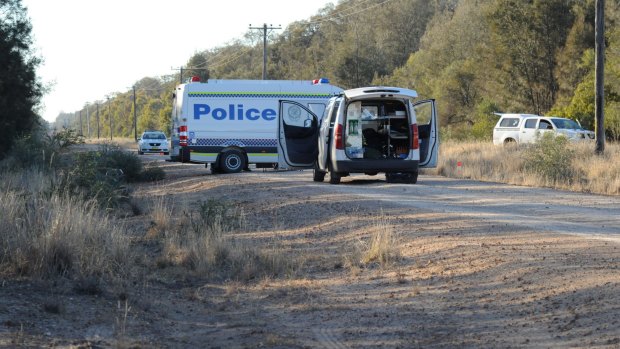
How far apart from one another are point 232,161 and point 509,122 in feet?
53.5

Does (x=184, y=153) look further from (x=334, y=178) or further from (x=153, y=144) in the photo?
(x=153, y=144)

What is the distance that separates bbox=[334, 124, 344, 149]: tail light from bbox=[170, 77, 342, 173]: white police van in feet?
26.7

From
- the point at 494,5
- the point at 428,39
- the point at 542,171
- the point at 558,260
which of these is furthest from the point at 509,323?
the point at 428,39

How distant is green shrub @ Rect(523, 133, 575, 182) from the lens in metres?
24.4

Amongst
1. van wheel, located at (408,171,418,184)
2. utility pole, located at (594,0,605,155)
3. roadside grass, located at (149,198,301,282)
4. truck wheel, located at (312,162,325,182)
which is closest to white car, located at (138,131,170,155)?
utility pole, located at (594,0,605,155)

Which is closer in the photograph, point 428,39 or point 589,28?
point 589,28

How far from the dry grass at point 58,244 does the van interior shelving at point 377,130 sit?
8311 mm

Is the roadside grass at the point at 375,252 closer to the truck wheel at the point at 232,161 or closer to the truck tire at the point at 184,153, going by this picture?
the truck tire at the point at 184,153

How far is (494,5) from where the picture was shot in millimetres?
54031

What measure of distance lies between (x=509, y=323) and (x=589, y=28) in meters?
44.8

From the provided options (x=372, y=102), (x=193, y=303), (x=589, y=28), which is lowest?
(x=193, y=303)

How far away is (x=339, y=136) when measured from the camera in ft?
65.1

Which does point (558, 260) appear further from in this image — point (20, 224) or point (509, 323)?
point (20, 224)

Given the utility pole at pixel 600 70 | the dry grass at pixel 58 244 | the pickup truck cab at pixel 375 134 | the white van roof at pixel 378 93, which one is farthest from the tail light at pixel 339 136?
the utility pole at pixel 600 70
